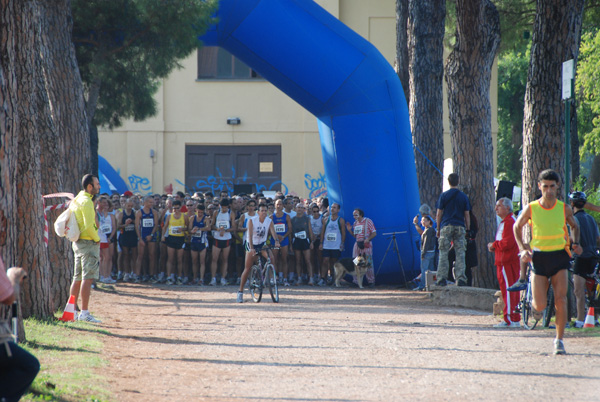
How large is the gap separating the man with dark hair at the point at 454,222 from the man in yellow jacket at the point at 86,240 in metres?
5.98

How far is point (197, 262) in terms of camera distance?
804 inches

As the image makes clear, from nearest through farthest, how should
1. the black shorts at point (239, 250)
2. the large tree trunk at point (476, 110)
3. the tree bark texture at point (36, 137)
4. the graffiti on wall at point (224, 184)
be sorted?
the tree bark texture at point (36, 137) < the large tree trunk at point (476, 110) < the black shorts at point (239, 250) < the graffiti on wall at point (224, 184)

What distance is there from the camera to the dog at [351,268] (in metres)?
19.2

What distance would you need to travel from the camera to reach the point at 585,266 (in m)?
11.3

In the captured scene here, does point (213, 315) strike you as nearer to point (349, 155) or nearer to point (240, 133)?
point (349, 155)

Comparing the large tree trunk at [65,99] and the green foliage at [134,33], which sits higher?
the green foliage at [134,33]

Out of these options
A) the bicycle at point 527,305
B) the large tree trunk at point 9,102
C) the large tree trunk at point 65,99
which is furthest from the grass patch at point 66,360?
the bicycle at point 527,305

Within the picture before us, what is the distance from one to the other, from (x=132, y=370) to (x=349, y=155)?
10.9 metres

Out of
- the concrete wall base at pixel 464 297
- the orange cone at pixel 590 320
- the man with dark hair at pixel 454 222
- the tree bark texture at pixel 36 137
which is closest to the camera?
the tree bark texture at pixel 36 137

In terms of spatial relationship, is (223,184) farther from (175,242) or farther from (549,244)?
(549,244)

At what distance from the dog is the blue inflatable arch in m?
0.35

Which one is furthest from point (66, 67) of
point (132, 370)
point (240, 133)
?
point (240, 133)

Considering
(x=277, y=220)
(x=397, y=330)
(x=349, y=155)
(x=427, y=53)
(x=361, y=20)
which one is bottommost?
(x=397, y=330)

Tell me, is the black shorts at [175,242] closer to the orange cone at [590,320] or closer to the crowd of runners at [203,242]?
the crowd of runners at [203,242]
